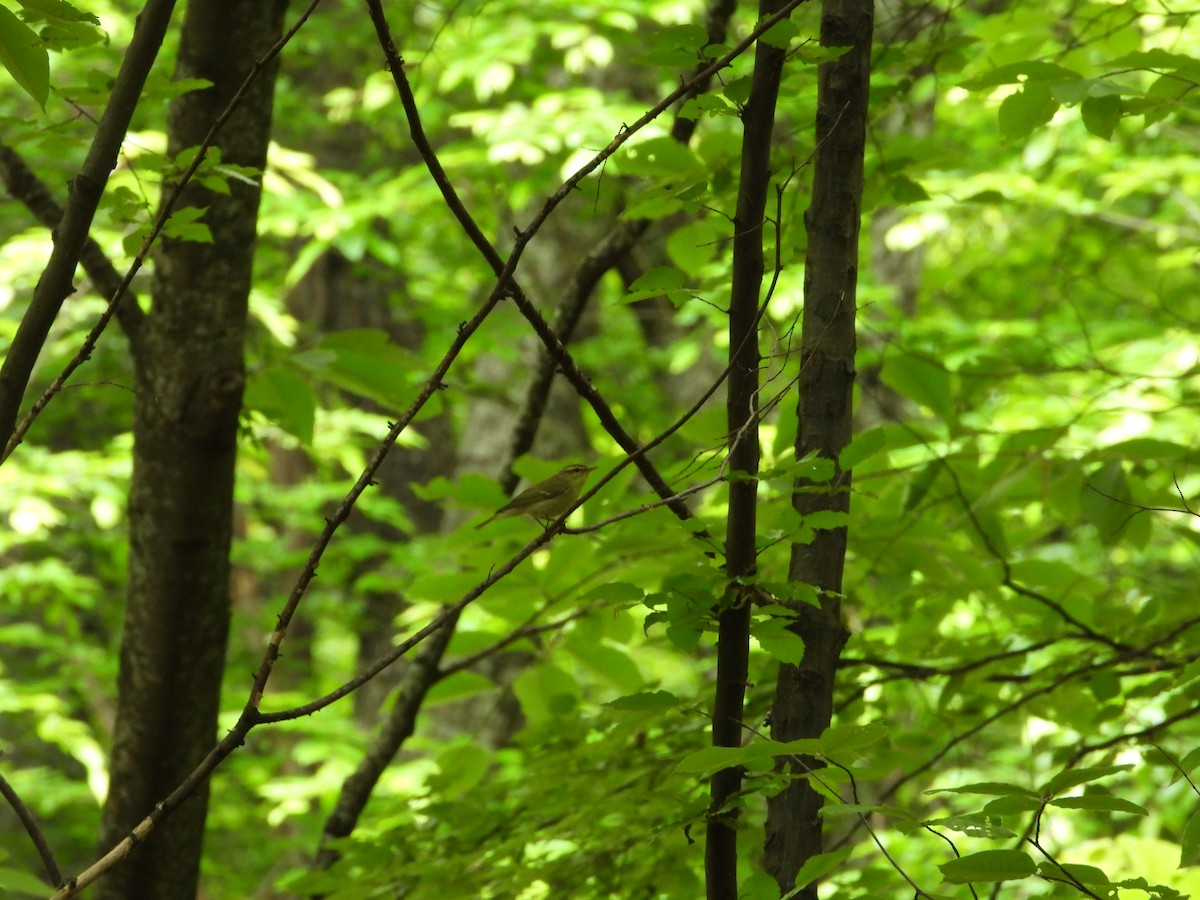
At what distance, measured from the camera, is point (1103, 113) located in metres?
1.56

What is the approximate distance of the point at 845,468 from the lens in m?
1.29

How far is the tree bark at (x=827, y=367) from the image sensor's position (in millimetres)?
1359

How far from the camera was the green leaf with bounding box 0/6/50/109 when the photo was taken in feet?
3.72

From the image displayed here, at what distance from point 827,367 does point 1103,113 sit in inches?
22.7

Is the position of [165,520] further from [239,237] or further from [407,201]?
[407,201]

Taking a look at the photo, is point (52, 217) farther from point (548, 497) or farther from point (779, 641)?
point (779, 641)

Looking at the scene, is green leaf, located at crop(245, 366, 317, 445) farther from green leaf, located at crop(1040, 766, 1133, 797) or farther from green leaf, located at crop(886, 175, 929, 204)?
green leaf, located at crop(1040, 766, 1133, 797)

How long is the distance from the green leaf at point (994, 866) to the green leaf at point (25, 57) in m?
1.17

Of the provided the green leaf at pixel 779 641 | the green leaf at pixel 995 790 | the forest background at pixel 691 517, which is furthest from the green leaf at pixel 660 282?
the green leaf at pixel 995 790

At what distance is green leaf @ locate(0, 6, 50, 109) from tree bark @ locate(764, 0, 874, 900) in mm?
900

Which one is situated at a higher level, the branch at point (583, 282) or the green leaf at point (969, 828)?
the branch at point (583, 282)

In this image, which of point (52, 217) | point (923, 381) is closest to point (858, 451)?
point (923, 381)

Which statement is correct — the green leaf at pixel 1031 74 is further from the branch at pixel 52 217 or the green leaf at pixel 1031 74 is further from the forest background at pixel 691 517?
the branch at pixel 52 217

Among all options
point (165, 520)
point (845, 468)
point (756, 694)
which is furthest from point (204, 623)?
point (845, 468)
